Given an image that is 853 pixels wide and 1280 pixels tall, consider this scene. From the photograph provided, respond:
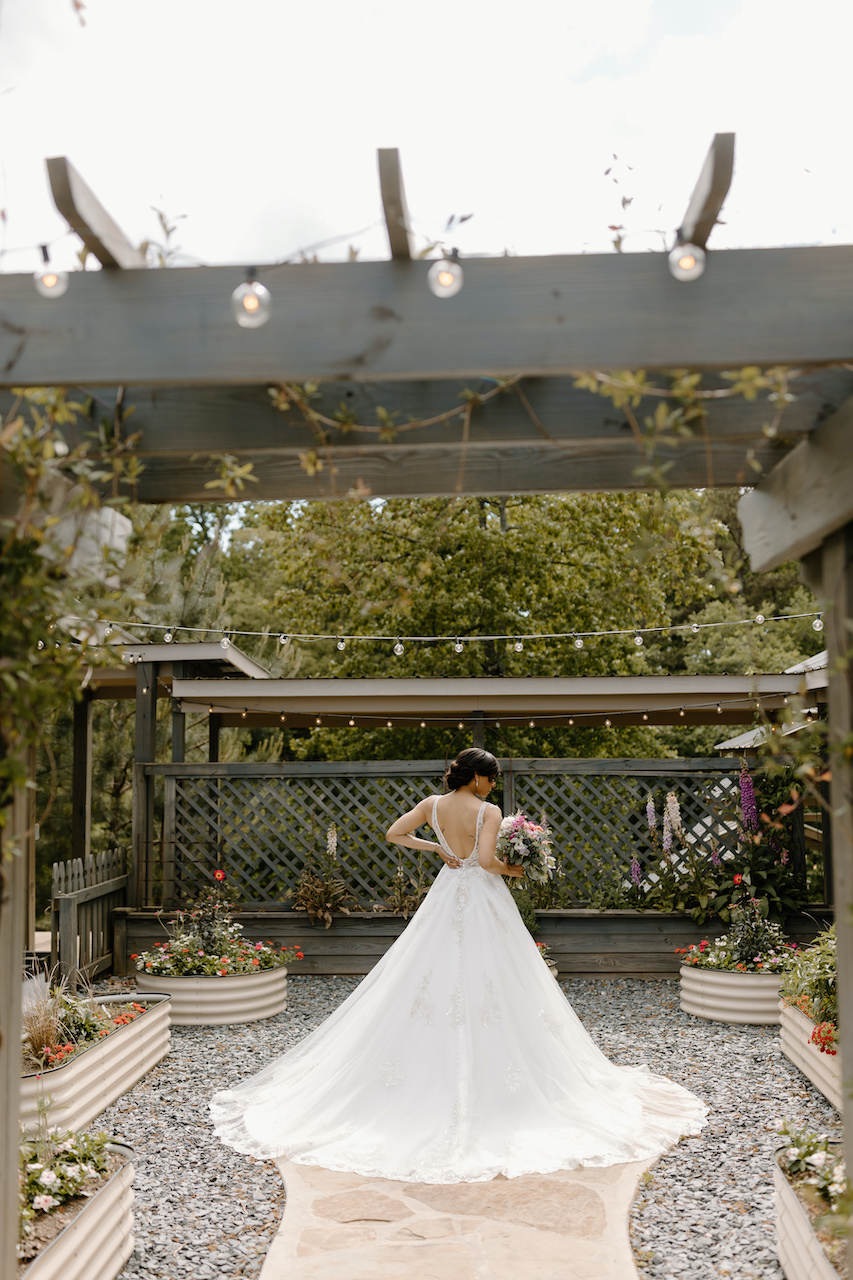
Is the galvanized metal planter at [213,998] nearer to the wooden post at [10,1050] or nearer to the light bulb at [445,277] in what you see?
the wooden post at [10,1050]

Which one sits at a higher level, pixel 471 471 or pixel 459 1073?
pixel 471 471

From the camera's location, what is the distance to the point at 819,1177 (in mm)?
3613

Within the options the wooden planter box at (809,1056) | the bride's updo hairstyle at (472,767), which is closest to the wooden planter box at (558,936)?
the wooden planter box at (809,1056)

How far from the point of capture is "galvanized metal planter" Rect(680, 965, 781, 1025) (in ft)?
24.4

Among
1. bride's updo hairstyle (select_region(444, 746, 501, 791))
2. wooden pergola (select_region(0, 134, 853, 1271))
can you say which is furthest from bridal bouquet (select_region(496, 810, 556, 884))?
wooden pergola (select_region(0, 134, 853, 1271))

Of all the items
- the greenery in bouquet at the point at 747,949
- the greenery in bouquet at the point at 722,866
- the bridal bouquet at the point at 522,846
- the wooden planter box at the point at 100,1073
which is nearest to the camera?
the wooden planter box at the point at 100,1073

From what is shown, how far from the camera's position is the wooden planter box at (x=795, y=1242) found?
312 cm

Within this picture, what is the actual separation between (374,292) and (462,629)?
15.3 metres

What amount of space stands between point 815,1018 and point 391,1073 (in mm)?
2622

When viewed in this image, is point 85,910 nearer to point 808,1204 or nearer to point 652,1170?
point 652,1170

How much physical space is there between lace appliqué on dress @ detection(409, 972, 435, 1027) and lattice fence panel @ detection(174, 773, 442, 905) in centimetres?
430

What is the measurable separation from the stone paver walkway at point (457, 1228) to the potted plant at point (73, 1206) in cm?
58

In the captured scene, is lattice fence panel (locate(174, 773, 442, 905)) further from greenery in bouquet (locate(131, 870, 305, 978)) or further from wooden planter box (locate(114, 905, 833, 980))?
greenery in bouquet (locate(131, 870, 305, 978))

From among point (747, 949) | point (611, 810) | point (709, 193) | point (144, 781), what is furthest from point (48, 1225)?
point (611, 810)
